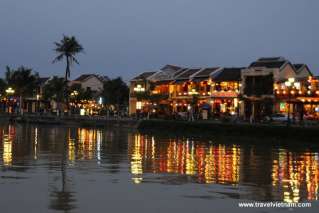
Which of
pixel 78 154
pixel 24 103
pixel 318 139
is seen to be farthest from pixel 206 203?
pixel 24 103

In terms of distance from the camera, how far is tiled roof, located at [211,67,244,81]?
85175mm

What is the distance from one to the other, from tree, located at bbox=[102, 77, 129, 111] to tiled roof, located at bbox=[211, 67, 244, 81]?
78.9ft

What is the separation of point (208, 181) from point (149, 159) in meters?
9.30

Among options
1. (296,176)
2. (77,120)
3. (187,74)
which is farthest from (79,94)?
(296,176)

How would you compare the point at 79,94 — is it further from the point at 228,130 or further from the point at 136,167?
the point at 136,167

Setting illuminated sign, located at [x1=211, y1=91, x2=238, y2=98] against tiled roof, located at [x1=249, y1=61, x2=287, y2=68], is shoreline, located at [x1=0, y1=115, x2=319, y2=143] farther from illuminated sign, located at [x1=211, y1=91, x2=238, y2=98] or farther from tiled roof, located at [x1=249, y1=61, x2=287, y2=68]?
tiled roof, located at [x1=249, y1=61, x2=287, y2=68]

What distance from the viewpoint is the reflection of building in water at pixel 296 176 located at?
19487mm

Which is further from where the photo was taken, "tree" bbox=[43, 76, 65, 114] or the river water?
"tree" bbox=[43, 76, 65, 114]

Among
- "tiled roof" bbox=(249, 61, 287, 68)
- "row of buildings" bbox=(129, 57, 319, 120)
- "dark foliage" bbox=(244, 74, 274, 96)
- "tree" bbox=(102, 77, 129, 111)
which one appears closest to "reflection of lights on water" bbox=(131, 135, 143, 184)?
"row of buildings" bbox=(129, 57, 319, 120)

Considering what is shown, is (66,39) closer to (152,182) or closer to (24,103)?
(24,103)

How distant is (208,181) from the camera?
873 inches

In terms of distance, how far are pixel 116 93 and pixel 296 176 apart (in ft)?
275

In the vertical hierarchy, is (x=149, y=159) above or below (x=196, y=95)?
below

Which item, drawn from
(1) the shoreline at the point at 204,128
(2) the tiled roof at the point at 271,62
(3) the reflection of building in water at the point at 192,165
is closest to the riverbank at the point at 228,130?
(1) the shoreline at the point at 204,128
